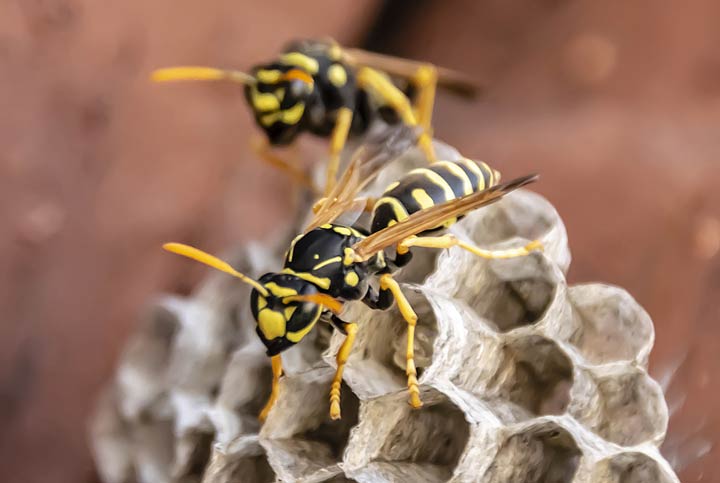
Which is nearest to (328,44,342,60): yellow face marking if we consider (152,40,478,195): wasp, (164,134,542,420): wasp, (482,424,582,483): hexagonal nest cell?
(152,40,478,195): wasp

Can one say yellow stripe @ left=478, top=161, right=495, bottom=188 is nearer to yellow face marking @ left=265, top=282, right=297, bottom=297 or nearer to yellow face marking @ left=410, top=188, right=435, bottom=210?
yellow face marking @ left=410, top=188, right=435, bottom=210

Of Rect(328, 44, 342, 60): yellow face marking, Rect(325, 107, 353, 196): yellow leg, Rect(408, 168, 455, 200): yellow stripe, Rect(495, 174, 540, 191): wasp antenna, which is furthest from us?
Rect(328, 44, 342, 60): yellow face marking

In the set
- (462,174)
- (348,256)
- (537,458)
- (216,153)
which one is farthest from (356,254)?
(216,153)

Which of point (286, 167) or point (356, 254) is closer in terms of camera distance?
point (356, 254)

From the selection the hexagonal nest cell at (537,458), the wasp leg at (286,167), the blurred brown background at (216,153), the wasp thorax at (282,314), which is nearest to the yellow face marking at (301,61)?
the wasp leg at (286,167)

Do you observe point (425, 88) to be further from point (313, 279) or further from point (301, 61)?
point (313, 279)

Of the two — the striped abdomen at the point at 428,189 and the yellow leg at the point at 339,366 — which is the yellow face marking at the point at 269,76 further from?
the yellow leg at the point at 339,366

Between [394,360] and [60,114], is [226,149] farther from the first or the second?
[394,360]
